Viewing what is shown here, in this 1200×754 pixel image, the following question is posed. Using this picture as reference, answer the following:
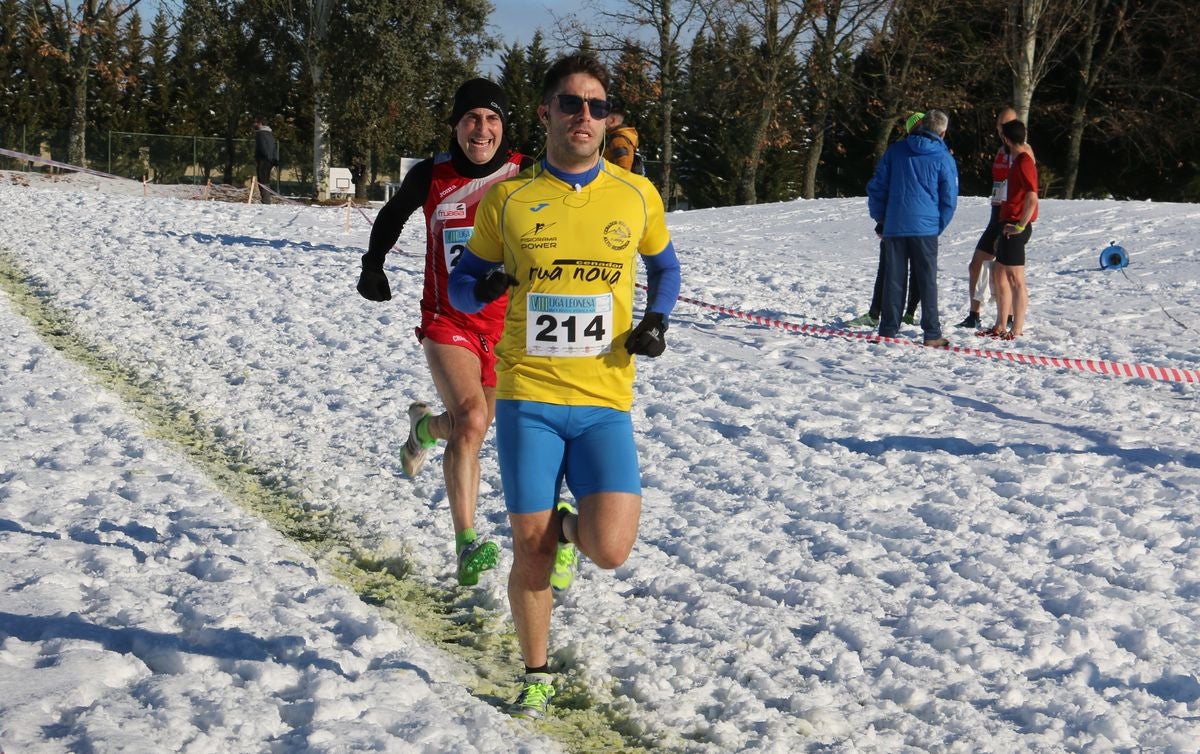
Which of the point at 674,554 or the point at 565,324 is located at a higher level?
the point at 565,324

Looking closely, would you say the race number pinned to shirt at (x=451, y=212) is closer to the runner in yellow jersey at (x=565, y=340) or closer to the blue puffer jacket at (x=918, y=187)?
the runner in yellow jersey at (x=565, y=340)

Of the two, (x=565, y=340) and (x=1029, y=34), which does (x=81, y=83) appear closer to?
(x=1029, y=34)

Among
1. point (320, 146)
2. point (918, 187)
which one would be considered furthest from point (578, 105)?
point (320, 146)

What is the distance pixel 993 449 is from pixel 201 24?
35.3 meters

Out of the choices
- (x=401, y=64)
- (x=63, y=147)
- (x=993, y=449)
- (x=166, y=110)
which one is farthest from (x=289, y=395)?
(x=166, y=110)

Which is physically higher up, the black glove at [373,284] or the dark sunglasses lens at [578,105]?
the dark sunglasses lens at [578,105]

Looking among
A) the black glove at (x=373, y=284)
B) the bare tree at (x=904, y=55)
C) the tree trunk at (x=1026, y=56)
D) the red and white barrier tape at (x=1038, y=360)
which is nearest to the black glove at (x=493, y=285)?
the black glove at (x=373, y=284)

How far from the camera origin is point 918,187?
10188 millimetres

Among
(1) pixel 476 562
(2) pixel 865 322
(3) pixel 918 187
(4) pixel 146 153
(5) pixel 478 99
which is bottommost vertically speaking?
(1) pixel 476 562

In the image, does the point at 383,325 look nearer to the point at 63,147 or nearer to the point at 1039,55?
the point at 1039,55

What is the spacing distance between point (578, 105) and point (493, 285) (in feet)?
1.96

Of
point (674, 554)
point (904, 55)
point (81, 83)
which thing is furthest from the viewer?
point (904, 55)

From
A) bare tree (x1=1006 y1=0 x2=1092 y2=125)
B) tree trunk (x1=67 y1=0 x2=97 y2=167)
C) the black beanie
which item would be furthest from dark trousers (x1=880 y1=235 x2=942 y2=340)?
tree trunk (x1=67 y1=0 x2=97 y2=167)

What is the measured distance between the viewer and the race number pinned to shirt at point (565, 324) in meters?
3.80
